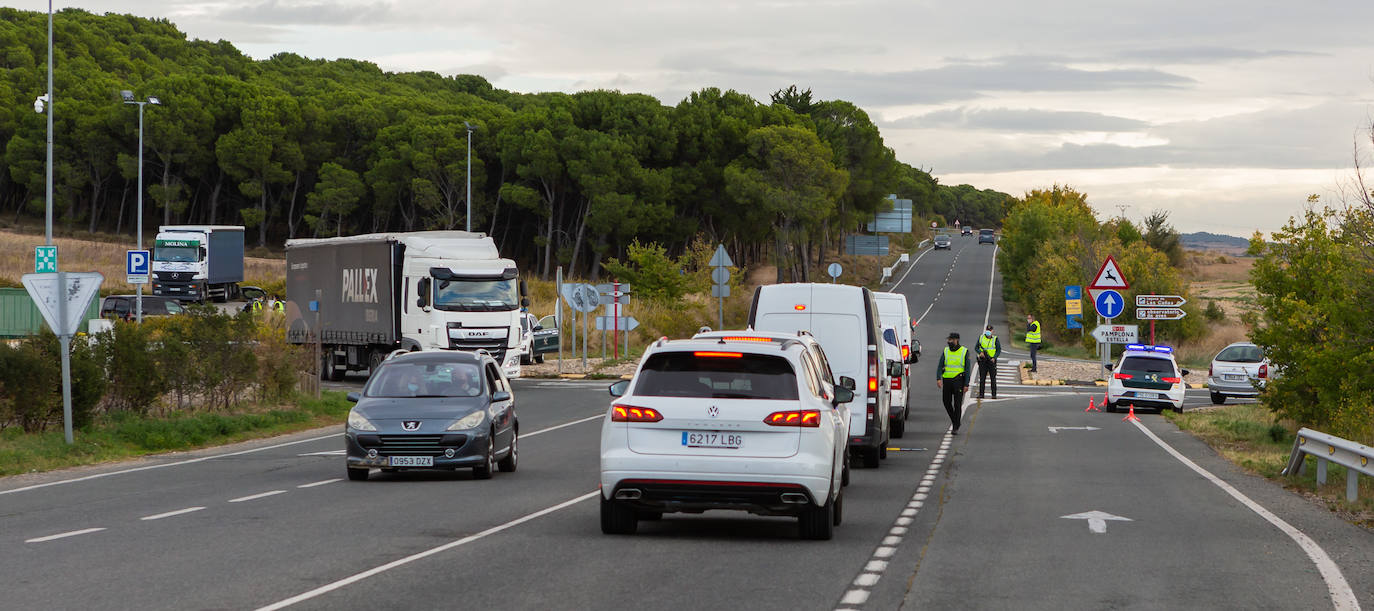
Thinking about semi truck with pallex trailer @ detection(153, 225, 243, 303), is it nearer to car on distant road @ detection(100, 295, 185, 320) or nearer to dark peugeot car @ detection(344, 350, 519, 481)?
car on distant road @ detection(100, 295, 185, 320)

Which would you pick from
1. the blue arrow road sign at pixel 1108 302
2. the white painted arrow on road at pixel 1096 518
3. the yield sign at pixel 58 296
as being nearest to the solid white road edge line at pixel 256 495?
the yield sign at pixel 58 296

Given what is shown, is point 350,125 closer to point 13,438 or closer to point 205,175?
point 205,175

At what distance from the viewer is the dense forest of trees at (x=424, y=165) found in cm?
9212

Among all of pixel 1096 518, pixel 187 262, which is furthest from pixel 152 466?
pixel 187 262

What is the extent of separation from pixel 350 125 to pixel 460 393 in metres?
88.2

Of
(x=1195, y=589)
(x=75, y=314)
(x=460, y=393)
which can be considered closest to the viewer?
(x=1195, y=589)

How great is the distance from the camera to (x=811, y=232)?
337ft

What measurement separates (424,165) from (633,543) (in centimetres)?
8342

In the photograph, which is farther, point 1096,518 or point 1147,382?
point 1147,382

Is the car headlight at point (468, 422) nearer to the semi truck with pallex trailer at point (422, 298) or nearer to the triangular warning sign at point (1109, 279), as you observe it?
the semi truck with pallex trailer at point (422, 298)

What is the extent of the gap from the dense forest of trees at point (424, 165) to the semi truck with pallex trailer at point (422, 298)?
2011 inches

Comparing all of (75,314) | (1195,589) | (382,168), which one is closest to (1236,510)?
(1195,589)

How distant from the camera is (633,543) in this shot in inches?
448

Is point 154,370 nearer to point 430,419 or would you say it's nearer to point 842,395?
point 430,419
